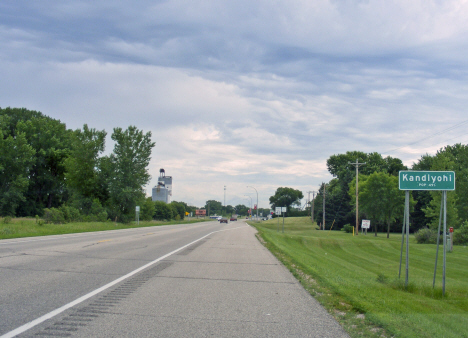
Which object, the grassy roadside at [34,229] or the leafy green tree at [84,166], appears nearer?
the grassy roadside at [34,229]

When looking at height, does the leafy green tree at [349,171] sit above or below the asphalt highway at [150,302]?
above

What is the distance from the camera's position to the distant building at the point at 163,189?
524 feet

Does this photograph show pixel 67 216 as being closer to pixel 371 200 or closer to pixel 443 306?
pixel 443 306

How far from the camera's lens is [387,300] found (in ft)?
25.6

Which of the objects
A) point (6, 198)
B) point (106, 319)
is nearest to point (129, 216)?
point (6, 198)

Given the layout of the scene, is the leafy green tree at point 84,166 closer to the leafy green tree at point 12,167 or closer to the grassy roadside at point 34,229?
the leafy green tree at point 12,167

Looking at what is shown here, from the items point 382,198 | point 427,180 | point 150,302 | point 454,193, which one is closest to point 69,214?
point 150,302

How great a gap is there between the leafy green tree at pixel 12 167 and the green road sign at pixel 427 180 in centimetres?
6348

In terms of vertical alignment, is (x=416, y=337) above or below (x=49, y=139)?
below

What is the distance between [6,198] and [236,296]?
64023mm

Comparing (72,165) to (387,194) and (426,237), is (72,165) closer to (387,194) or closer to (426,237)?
(387,194)

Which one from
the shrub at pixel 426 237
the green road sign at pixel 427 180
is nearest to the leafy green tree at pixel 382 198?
the shrub at pixel 426 237

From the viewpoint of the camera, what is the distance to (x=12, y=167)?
2483 inches

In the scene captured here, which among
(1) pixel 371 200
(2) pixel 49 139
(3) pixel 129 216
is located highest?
(2) pixel 49 139
